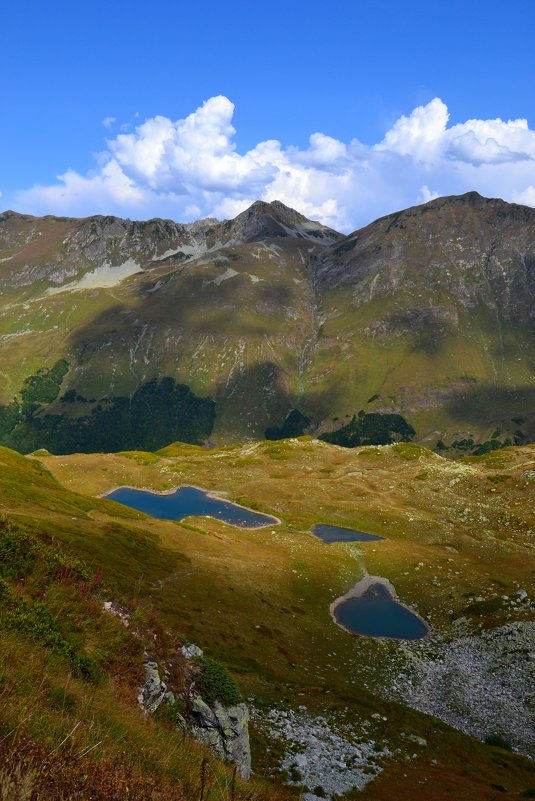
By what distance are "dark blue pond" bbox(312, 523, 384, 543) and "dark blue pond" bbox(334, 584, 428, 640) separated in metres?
27.0

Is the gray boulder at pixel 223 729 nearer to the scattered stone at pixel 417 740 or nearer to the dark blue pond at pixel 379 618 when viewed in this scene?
the scattered stone at pixel 417 740

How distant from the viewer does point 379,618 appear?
6775 centimetres

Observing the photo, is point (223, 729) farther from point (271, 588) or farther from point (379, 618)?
point (379, 618)

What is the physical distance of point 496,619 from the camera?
2430 inches

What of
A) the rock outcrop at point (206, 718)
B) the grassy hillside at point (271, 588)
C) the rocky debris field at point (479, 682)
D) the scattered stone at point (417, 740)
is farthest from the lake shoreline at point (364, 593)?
the rock outcrop at point (206, 718)

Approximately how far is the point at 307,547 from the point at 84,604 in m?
77.5

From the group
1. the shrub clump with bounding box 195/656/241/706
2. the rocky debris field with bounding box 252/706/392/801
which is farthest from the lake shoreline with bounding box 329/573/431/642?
the shrub clump with bounding box 195/656/241/706

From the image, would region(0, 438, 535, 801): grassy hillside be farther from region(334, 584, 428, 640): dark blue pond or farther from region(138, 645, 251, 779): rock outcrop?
region(334, 584, 428, 640): dark blue pond

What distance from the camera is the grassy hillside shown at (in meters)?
13.4

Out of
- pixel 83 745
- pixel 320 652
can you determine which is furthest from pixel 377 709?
pixel 83 745

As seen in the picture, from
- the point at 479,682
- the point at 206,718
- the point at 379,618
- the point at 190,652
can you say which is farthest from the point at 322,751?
the point at 379,618

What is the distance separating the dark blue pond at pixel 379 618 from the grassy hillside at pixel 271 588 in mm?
2649

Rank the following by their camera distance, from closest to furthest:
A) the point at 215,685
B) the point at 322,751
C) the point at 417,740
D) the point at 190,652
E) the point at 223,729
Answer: the point at 223,729 → the point at 215,685 → the point at 190,652 → the point at 322,751 → the point at 417,740

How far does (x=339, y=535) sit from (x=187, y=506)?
41.7m
